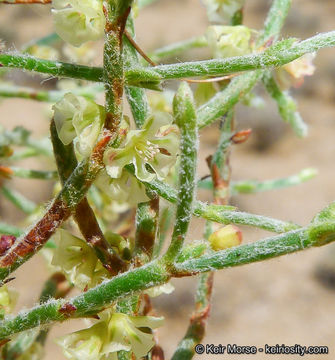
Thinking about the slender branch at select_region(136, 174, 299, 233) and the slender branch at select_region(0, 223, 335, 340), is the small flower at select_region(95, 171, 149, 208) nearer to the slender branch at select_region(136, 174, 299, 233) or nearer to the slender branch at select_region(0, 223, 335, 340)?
the slender branch at select_region(136, 174, 299, 233)

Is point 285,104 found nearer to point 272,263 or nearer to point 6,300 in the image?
point 6,300

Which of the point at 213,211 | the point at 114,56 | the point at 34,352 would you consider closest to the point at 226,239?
the point at 213,211

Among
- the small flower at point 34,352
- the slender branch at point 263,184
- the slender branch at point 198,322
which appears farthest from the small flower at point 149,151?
the slender branch at point 263,184

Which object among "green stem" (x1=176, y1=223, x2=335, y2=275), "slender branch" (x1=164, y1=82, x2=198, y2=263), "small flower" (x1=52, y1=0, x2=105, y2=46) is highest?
"small flower" (x1=52, y1=0, x2=105, y2=46)

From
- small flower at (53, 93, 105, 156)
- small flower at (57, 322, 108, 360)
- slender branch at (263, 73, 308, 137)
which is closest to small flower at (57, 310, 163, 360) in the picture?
small flower at (57, 322, 108, 360)

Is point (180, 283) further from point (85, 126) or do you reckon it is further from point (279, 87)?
point (85, 126)

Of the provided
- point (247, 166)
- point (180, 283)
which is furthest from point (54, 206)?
point (247, 166)
